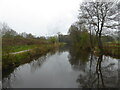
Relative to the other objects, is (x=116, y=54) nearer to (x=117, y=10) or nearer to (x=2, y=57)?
(x=117, y=10)

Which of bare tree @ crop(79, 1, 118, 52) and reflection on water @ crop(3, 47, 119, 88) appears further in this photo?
bare tree @ crop(79, 1, 118, 52)

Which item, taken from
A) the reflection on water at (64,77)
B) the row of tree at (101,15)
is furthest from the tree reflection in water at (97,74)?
the row of tree at (101,15)

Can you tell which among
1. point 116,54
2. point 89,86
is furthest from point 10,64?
point 116,54

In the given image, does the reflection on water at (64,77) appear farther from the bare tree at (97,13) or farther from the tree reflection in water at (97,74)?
the bare tree at (97,13)

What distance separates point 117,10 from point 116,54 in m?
5.63

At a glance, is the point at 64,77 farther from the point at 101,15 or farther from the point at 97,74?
the point at 101,15

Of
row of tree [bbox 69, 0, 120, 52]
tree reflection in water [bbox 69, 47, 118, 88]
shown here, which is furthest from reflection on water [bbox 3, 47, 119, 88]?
row of tree [bbox 69, 0, 120, 52]

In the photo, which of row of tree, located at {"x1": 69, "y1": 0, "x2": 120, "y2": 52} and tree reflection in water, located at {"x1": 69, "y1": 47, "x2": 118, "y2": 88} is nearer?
tree reflection in water, located at {"x1": 69, "y1": 47, "x2": 118, "y2": 88}

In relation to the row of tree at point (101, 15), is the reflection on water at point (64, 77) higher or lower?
lower

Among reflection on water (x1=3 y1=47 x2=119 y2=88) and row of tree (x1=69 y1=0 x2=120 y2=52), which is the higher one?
row of tree (x1=69 y1=0 x2=120 y2=52)

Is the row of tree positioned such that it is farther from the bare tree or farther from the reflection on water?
the reflection on water

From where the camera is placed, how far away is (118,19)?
11648 mm

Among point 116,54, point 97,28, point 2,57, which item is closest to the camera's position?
point 2,57

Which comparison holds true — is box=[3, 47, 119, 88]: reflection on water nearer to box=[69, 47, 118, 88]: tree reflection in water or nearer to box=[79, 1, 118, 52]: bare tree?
box=[69, 47, 118, 88]: tree reflection in water
